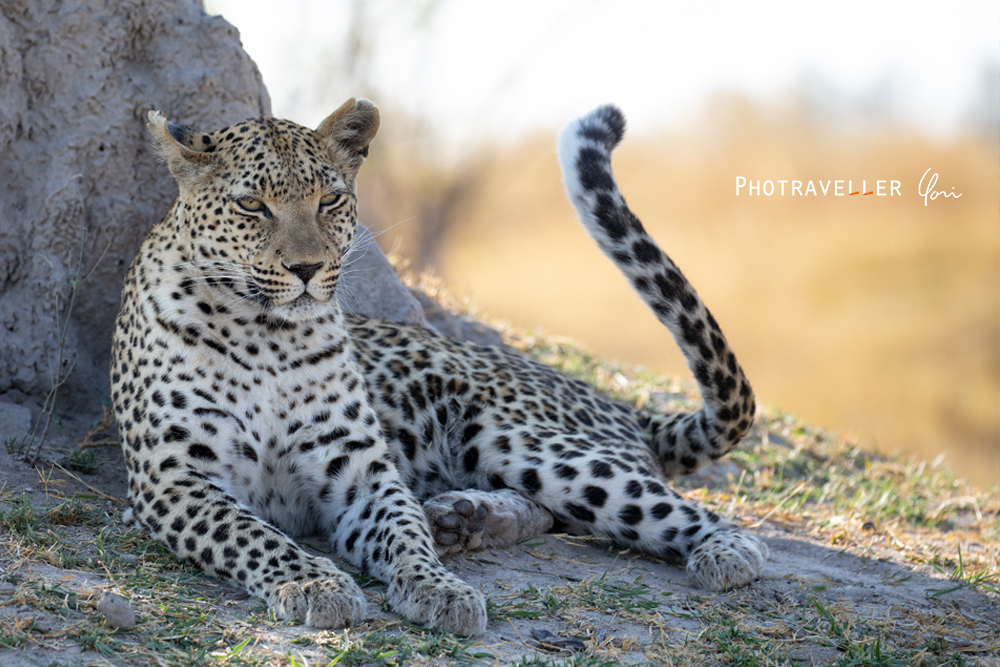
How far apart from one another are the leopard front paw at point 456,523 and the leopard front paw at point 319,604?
88cm

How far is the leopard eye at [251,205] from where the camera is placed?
13.9ft

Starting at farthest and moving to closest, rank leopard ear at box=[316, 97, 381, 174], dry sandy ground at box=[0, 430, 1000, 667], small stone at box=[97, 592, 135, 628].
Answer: leopard ear at box=[316, 97, 381, 174]
dry sandy ground at box=[0, 430, 1000, 667]
small stone at box=[97, 592, 135, 628]

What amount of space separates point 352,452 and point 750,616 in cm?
193

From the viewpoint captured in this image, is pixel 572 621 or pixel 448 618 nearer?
pixel 448 618

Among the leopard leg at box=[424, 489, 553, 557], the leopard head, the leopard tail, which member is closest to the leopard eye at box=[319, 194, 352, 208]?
the leopard head

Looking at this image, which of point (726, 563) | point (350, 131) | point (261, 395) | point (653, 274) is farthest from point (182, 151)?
point (726, 563)

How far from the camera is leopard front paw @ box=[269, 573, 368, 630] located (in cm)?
348

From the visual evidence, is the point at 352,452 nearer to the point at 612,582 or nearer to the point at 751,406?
the point at 612,582

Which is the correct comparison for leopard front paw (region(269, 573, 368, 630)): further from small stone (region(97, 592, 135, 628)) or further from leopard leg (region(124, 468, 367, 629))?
small stone (region(97, 592, 135, 628))

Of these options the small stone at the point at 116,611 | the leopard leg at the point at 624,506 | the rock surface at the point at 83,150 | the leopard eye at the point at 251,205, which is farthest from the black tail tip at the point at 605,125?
the small stone at the point at 116,611

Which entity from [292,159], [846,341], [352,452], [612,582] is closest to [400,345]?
[352,452]

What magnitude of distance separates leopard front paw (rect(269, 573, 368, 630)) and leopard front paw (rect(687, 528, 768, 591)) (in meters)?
1.69

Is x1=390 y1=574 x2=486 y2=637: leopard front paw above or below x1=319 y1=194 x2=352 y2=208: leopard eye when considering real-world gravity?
below

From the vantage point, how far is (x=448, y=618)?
358 centimetres
